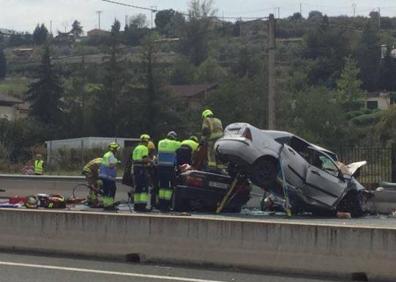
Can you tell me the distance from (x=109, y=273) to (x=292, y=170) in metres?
7.48

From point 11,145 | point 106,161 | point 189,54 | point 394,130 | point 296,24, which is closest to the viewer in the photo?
point 106,161

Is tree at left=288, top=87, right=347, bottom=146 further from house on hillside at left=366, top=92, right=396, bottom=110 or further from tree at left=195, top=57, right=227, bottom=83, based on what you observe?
tree at left=195, top=57, right=227, bottom=83

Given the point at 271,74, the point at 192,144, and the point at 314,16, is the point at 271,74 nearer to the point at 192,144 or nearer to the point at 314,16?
the point at 192,144

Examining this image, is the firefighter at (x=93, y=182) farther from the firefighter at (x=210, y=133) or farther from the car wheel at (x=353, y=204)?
the car wheel at (x=353, y=204)

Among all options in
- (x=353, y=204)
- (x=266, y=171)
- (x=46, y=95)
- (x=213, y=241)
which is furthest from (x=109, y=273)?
(x=46, y=95)

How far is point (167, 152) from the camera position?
17.9m

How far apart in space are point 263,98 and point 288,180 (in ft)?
161

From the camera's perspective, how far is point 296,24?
148750mm

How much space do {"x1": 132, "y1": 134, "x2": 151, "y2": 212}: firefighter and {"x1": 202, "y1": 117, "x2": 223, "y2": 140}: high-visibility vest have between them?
1.48 metres

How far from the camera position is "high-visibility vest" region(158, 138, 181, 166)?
1786cm

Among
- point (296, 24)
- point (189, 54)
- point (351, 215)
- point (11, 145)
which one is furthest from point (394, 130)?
point (296, 24)

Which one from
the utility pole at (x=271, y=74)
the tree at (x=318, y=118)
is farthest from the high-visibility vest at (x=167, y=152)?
the tree at (x=318, y=118)

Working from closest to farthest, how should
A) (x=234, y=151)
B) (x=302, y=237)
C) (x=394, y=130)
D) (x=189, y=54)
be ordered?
(x=302, y=237), (x=234, y=151), (x=394, y=130), (x=189, y=54)

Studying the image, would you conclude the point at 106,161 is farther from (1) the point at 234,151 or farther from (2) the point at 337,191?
(2) the point at 337,191
